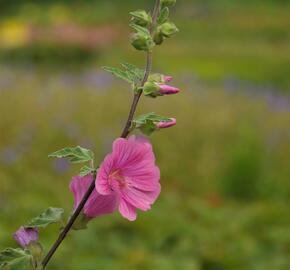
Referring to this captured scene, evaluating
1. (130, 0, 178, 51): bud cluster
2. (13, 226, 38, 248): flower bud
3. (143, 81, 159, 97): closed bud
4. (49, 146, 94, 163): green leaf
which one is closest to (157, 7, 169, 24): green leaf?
(130, 0, 178, 51): bud cluster

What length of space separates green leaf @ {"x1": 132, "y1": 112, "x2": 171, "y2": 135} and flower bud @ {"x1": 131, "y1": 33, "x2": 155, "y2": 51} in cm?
11

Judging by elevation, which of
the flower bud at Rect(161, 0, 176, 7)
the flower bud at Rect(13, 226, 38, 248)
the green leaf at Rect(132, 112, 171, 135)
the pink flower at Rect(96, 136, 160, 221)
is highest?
the flower bud at Rect(161, 0, 176, 7)

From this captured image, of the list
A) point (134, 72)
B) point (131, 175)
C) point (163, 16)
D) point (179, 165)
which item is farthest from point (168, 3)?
point (179, 165)

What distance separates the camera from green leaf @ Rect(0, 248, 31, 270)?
1.22 m

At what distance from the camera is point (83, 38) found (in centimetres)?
2178

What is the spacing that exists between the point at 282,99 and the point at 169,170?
95.4 inches

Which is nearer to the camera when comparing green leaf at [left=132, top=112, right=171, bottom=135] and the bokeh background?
green leaf at [left=132, top=112, right=171, bottom=135]

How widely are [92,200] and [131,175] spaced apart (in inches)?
2.8

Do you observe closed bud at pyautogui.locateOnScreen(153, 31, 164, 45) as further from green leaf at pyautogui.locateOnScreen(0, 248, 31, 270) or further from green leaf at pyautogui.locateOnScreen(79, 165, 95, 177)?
green leaf at pyautogui.locateOnScreen(0, 248, 31, 270)

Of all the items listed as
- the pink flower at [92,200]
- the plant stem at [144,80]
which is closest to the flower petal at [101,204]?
the pink flower at [92,200]

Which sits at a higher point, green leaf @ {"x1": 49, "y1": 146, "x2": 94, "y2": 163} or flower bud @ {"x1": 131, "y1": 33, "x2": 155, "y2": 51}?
flower bud @ {"x1": 131, "y1": 33, "x2": 155, "y2": 51}

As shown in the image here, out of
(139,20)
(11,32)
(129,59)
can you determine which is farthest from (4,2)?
(139,20)

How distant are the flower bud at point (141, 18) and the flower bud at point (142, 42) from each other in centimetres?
4

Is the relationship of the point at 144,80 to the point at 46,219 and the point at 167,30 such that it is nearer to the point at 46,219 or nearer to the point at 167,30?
the point at 167,30
